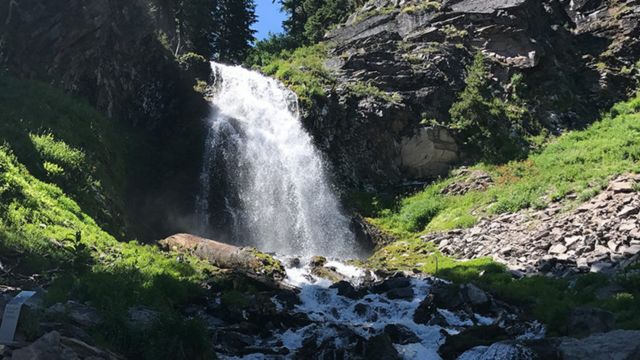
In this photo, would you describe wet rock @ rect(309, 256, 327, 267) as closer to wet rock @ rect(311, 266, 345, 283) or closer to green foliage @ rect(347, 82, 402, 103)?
wet rock @ rect(311, 266, 345, 283)

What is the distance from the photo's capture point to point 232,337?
11008mm

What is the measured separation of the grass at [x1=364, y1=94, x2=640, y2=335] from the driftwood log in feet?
16.2

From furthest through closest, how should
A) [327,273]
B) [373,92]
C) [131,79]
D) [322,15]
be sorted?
[322,15], [373,92], [131,79], [327,273]

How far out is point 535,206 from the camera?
22312 millimetres

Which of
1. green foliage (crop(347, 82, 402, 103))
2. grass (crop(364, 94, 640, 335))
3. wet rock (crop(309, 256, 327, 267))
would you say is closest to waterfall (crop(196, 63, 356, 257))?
grass (crop(364, 94, 640, 335))

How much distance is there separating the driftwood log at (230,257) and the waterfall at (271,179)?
20.4 feet

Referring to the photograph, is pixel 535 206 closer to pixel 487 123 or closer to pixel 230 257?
pixel 487 123

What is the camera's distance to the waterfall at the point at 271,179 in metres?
25.0

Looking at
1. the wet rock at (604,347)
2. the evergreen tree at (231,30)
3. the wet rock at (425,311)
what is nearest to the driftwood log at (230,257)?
the wet rock at (425,311)

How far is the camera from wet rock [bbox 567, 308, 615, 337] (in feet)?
35.9

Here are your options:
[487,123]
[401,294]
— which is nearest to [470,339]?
[401,294]

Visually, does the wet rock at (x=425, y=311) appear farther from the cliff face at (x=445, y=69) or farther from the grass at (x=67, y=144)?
the cliff face at (x=445, y=69)

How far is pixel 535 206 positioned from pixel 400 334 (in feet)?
40.9

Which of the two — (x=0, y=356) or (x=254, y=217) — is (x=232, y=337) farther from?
(x=254, y=217)
